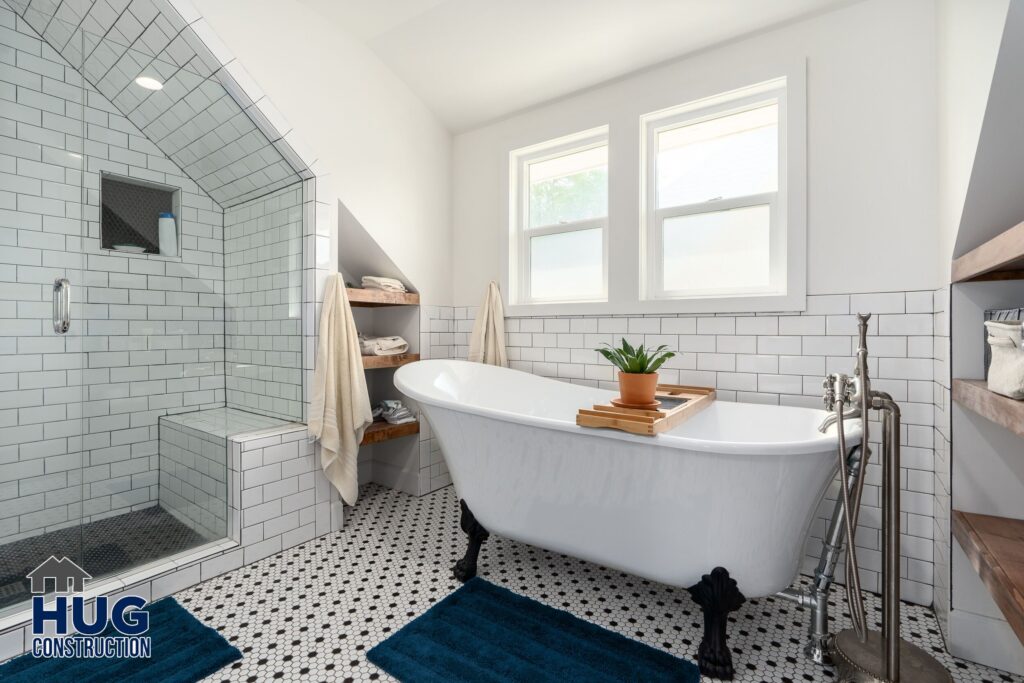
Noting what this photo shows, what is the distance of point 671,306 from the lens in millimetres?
2461

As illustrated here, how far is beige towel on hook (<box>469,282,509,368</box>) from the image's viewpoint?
3.02 m

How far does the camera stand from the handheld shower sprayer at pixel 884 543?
1246mm

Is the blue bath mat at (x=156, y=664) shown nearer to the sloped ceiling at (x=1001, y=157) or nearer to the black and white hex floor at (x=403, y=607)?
the black and white hex floor at (x=403, y=607)

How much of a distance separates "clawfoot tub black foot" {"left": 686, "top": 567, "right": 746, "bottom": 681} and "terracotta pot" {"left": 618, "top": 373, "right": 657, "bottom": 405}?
2.14ft

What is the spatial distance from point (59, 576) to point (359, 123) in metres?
2.44

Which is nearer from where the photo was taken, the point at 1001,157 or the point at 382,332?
the point at 1001,157

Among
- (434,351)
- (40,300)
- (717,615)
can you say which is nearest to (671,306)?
(717,615)

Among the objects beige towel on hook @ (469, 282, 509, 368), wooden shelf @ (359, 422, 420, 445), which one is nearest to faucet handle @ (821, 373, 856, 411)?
beige towel on hook @ (469, 282, 509, 368)

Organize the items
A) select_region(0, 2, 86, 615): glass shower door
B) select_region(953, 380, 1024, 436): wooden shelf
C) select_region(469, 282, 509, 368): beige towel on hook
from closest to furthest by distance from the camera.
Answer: select_region(953, 380, 1024, 436): wooden shelf → select_region(0, 2, 86, 615): glass shower door → select_region(469, 282, 509, 368): beige towel on hook

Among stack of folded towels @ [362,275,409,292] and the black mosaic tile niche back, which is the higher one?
the black mosaic tile niche back

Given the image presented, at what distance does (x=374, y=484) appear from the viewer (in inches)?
130

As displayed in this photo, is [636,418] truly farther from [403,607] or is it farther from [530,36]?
[530,36]

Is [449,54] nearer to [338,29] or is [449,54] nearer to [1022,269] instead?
[338,29]

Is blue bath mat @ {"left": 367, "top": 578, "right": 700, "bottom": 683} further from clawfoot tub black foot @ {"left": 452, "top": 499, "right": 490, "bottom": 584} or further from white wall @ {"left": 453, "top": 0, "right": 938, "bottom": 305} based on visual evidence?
white wall @ {"left": 453, "top": 0, "right": 938, "bottom": 305}
